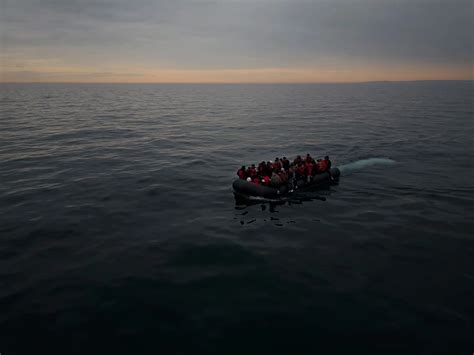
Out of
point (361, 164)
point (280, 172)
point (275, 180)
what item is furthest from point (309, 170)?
point (361, 164)

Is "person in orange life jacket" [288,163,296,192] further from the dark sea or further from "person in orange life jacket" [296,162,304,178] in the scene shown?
the dark sea

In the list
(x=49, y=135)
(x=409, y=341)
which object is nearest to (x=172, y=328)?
(x=409, y=341)

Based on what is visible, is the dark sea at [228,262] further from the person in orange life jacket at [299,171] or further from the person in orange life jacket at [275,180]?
the person in orange life jacket at [299,171]

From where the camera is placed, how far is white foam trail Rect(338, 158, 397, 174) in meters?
26.0

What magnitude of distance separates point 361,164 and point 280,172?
34.2 feet

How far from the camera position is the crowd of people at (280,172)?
19781 millimetres

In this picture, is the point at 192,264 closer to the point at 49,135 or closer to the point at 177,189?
the point at 177,189

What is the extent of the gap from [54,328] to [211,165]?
792 inches

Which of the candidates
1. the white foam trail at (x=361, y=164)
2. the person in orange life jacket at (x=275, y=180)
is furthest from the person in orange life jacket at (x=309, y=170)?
the white foam trail at (x=361, y=164)

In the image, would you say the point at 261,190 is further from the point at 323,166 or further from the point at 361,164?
the point at 361,164

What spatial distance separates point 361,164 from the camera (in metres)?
27.2

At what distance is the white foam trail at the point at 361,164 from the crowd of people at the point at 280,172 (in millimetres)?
4217

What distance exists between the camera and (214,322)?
10133mm

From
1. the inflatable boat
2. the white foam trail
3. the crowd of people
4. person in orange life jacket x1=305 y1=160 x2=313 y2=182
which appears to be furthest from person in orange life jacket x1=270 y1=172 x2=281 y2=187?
the white foam trail
